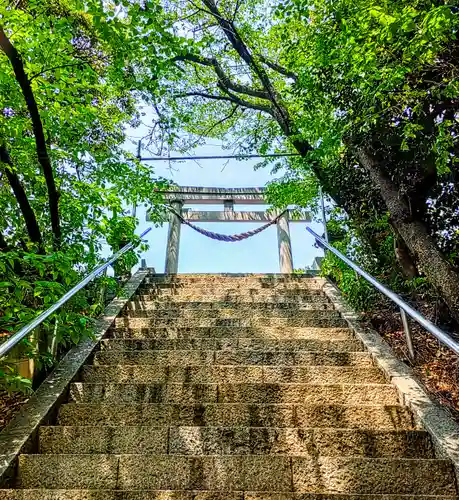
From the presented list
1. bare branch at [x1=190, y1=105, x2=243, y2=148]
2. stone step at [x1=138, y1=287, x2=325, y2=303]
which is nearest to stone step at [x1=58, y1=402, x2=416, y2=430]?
stone step at [x1=138, y1=287, x2=325, y2=303]

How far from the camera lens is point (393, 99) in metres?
2.77

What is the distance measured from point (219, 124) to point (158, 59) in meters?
3.97

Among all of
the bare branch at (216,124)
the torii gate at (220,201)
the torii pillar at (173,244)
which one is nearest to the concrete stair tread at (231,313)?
the torii pillar at (173,244)

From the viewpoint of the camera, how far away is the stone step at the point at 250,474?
65.9 inches

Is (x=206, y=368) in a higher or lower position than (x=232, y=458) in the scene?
higher

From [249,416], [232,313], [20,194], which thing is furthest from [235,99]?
[249,416]

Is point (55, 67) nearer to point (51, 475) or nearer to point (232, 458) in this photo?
point (51, 475)

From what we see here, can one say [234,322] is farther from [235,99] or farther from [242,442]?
[235,99]

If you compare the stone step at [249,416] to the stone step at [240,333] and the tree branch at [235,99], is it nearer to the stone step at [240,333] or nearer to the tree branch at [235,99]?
the stone step at [240,333]

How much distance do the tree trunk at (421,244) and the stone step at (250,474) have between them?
127 cm

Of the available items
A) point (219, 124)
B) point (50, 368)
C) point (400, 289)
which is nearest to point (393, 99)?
point (400, 289)

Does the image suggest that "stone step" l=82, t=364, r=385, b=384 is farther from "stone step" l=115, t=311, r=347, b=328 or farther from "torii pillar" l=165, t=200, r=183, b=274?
"torii pillar" l=165, t=200, r=183, b=274

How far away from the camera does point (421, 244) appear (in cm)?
291

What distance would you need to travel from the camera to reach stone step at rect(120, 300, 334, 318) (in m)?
3.73
